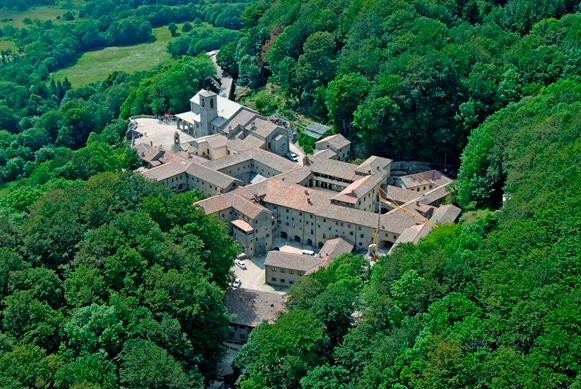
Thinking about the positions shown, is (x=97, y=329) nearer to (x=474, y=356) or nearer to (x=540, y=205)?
(x=474, y=356)

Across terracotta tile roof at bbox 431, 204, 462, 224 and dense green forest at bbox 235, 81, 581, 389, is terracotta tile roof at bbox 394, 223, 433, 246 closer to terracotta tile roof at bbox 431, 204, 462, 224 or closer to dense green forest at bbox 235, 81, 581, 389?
terracotta tile roof at bbox 431, 204, 462, 224

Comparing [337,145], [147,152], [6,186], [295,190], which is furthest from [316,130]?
[6,186]

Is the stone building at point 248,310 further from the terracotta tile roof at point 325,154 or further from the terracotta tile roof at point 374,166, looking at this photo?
the terracotta tile roof at point 325,154

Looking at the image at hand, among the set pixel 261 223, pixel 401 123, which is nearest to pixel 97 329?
pixel 261 223

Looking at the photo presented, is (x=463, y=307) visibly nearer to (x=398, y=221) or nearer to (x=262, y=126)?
(x=398, y=221)

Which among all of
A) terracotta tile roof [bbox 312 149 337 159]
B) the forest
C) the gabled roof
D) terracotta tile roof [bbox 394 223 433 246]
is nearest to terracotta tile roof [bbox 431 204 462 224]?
the forest

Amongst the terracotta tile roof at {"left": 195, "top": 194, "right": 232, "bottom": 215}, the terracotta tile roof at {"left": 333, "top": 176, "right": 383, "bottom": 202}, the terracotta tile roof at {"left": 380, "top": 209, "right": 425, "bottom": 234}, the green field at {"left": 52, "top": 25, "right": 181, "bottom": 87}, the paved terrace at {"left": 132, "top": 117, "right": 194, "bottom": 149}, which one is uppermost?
the terracotta tile roof at {"left": 333, "top": 176, "right": 383, "bottom": 202}

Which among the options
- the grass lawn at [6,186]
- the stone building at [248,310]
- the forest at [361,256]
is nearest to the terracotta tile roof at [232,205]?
the forest at [361,256]
